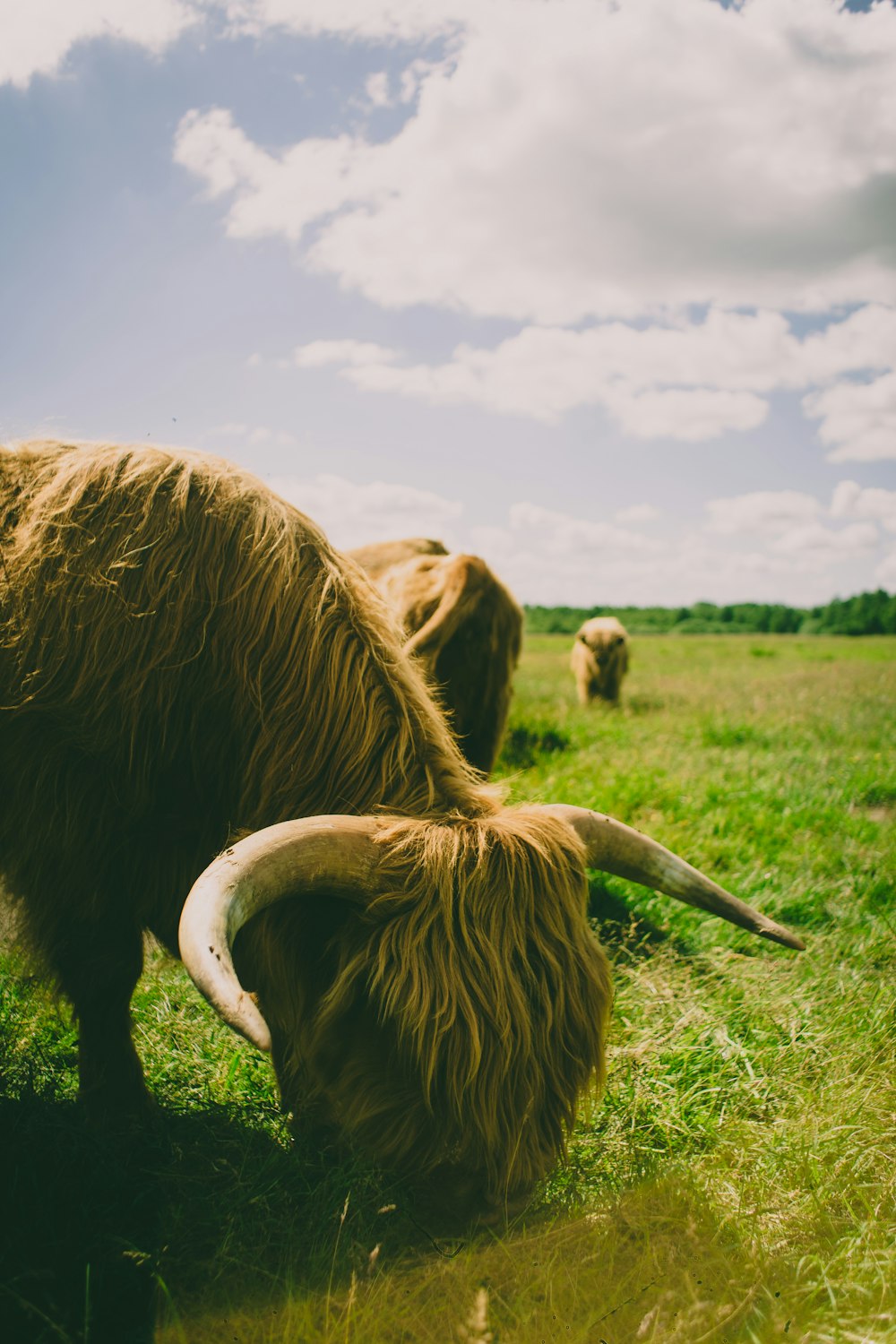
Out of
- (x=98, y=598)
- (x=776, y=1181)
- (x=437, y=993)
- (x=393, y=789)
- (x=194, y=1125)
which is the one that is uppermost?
(x=98, y=598)

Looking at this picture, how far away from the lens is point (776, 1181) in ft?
7.65

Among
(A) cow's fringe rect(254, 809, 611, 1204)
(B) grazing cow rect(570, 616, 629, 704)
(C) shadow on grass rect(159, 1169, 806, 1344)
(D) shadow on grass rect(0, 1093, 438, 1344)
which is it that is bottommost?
(D) shadow on grass rect(0, 1093, 438, 1344)

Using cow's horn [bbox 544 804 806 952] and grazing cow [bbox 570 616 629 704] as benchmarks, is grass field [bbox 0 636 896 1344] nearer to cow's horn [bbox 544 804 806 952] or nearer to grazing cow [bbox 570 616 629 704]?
cow's horn [bbox 544 804 806 952]

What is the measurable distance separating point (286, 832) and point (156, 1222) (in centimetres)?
123

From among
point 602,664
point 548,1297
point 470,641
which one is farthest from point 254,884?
point 602,664

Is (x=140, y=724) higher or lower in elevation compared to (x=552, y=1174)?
higher

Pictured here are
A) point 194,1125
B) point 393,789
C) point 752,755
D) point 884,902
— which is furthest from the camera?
point 752,755

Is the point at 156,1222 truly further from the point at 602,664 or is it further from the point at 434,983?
the point at 602,664

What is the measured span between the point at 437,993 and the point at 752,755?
749 cm

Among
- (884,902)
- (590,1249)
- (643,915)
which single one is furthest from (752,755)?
(590,1249)

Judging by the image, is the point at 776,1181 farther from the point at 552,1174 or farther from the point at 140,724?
the point at 140,724

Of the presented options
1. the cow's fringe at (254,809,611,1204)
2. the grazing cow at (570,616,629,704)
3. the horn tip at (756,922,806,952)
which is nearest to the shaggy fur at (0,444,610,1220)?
the cow's fringe at (254,809,611,1204)

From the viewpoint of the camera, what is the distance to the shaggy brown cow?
1857mm

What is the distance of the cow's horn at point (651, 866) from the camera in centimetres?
226
